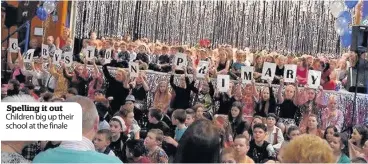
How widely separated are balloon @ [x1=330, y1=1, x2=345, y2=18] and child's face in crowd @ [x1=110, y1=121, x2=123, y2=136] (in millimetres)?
1590

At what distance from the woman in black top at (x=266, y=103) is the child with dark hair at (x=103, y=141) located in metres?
1.07

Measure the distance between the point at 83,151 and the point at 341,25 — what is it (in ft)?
8.35

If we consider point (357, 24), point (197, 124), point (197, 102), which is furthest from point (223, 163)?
point (357, 24)

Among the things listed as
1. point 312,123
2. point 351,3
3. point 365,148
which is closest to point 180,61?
point 312,123

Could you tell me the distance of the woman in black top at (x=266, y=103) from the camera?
4.34m

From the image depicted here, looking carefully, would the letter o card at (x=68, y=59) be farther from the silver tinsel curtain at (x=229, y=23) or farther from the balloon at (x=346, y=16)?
the balloon at (x=346, y=16)

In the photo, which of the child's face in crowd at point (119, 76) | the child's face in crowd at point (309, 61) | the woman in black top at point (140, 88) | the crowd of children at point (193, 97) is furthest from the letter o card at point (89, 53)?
the child's face in crowd at point (309, 61)

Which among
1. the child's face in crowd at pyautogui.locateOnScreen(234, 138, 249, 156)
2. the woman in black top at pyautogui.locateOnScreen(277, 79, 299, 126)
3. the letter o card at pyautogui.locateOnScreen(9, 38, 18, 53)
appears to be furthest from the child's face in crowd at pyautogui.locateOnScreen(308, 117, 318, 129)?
the letter o card at pyautogui.locateOnScreen(9, 38, 18, 53)

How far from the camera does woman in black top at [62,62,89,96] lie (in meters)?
4.23

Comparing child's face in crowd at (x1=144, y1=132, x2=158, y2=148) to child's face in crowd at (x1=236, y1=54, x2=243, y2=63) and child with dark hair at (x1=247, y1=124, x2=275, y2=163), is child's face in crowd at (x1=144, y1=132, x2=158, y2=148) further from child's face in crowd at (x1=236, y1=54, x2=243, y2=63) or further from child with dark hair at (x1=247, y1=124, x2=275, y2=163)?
child's face in crowd at (x1=236, y1=54, x2=243, y2=63)

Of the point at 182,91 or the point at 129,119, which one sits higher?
the point at 182,91

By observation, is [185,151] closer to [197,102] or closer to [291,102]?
[197,102]

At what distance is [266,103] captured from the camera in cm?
437

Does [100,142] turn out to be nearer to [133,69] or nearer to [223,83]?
[133,69]
